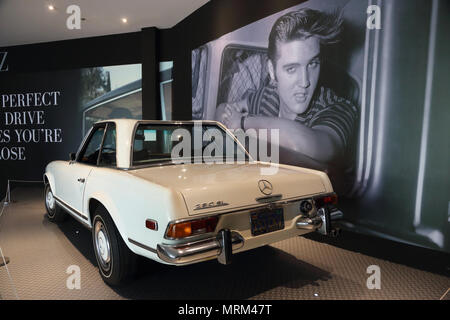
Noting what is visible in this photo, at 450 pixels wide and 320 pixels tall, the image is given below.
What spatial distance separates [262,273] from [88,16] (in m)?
6.30

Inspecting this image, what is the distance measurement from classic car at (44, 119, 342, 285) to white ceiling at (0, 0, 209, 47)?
12.5 feet

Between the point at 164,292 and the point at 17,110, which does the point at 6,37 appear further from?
the point at 164,292

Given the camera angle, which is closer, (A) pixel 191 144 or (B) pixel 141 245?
(B) pixel 141 245

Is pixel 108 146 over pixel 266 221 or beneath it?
over

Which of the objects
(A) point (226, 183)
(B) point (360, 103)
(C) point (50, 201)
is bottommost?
(C) point (50, 201)

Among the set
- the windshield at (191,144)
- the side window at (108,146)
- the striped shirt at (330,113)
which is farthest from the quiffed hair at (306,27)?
the side window at (108,146)

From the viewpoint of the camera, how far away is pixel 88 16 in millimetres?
6289

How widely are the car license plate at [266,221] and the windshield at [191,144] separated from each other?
3.00 feet

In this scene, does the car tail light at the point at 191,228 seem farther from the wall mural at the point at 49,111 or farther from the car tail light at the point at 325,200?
the wall mural at the point at 49,111

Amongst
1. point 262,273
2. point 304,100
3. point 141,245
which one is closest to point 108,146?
point 141,245

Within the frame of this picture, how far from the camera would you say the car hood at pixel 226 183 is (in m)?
1.82

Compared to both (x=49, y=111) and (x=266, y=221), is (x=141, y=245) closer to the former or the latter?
(x=266, y=221)
